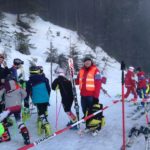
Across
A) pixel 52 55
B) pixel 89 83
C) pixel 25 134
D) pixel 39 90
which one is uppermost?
pixel 52 55

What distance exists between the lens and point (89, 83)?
365 inches

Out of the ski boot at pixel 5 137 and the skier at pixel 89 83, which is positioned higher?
the skier at pixel 89 83

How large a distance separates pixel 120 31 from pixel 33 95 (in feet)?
115

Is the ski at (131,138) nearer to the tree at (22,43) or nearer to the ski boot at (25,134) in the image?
the ski boot at (25,134)

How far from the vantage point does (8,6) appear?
119ft

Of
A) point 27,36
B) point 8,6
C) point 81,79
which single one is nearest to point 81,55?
point 27,36

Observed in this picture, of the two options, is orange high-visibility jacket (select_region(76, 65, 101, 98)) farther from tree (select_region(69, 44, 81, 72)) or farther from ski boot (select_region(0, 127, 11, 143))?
tree (select_region(69, 44, 81, 72))

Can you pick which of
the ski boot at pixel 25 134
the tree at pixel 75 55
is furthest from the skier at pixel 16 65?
the tree at pixel 75 55

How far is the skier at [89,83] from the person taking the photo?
30.3 feet

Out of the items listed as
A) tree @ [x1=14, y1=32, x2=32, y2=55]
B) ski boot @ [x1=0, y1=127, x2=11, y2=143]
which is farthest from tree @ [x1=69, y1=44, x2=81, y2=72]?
ski boot @ [x1=0, y1=127, x2=11, y2=143]

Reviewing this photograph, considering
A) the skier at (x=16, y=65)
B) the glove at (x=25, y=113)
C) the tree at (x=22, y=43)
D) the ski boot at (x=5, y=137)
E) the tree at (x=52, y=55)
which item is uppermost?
the tree at (x=22, y=43)

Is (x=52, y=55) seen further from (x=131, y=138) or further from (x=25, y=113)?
(x=131, y=138)

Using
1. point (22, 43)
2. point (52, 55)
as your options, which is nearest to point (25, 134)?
point (22, 43)

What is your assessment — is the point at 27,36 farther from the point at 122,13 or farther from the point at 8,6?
the point at 122,13
